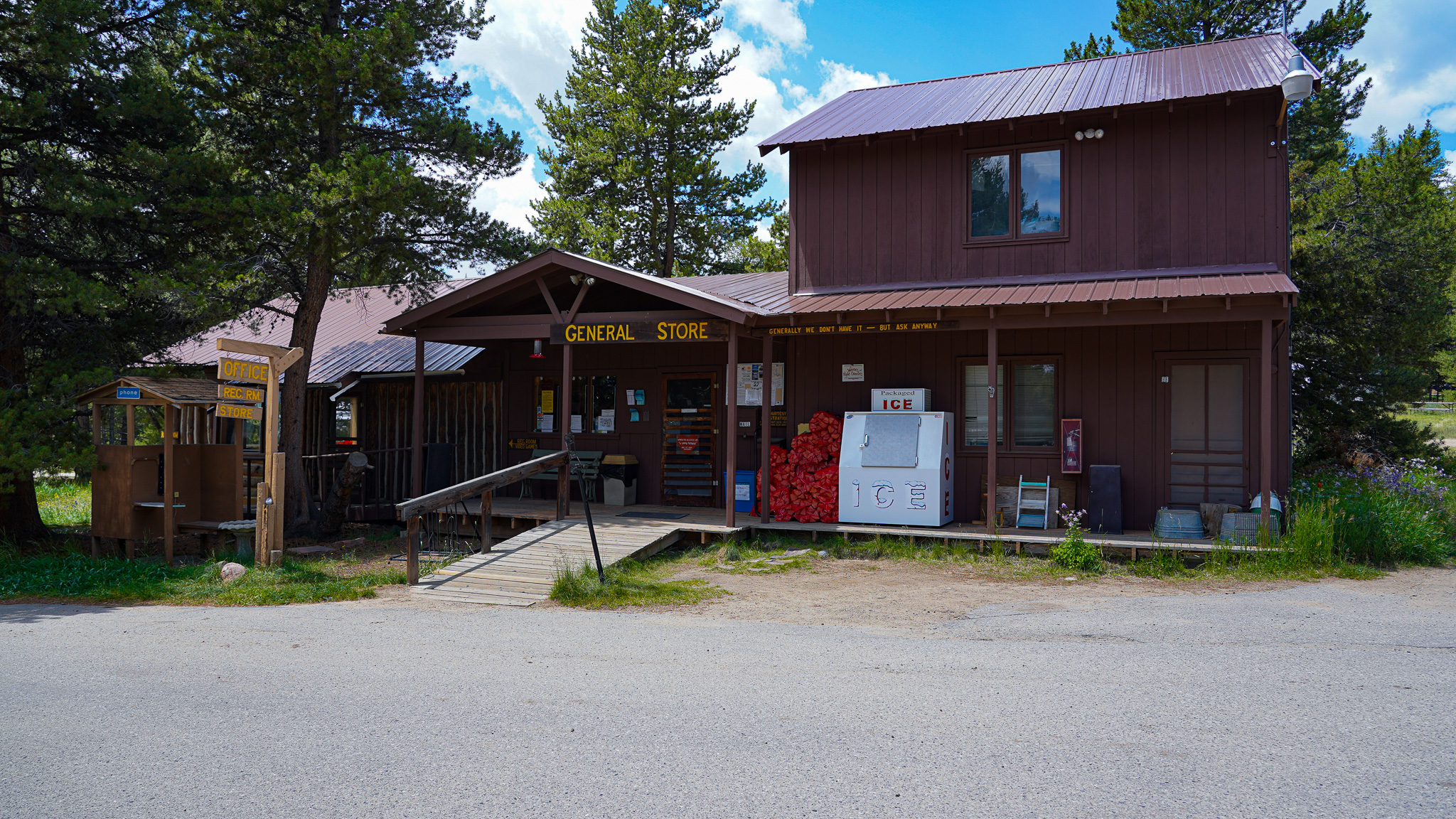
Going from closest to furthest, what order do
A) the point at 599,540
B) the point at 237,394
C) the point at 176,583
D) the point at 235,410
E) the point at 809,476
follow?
1. the point at 176,583
2. the point at 235,410
3. the point at 237,394
4. the point at 599,540
5. the point at 809,476

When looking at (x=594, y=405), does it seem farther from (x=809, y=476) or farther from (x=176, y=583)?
(x=176, y=583)

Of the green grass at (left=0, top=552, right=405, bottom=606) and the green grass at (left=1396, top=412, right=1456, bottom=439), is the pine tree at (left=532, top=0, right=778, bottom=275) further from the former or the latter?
the green grass at (left=1396, top=412, right=1456, bottom=439)

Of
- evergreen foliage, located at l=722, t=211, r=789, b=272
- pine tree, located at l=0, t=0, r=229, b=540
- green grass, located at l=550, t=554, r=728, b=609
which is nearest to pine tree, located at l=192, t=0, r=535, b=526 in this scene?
pine tree, located at l=0, t=0, r=229, b=540

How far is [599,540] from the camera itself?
1099 cm

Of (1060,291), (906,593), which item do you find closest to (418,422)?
(906,593)

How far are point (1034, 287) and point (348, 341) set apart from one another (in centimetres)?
1260

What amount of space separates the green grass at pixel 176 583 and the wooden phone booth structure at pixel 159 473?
0.72 metres

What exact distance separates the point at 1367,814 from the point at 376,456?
14.7 m

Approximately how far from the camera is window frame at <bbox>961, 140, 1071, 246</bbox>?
465 inches

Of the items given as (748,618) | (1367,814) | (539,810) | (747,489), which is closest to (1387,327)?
(747,489)

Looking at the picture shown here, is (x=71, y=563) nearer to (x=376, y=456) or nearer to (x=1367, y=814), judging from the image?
(x=376, y=456)

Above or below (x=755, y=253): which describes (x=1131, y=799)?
below

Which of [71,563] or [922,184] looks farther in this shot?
[922,184]

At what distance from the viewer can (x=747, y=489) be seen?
12.7 metres
